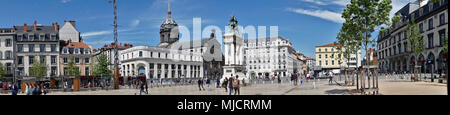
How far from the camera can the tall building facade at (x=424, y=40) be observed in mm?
46562

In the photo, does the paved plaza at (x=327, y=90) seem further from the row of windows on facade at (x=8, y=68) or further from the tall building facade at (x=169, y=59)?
the tall building facade at (x=169, y=59)

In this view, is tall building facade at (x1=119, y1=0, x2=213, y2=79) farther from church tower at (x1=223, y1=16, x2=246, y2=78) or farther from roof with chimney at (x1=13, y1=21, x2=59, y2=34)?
church tower at (x1=223, y1=16, x2=246, y2=78)

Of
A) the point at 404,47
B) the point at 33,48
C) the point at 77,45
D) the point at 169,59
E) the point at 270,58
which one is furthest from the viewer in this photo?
the point at 270,58

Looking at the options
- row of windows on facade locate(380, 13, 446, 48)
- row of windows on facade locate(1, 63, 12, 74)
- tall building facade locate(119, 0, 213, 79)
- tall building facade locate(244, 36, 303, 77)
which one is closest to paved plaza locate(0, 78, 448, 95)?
row of windows on facade locate(380, 13, 446, 48)

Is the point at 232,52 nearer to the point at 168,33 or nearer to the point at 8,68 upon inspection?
the point at 8,68

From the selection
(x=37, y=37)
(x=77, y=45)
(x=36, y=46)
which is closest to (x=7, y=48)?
(x=36, y=46)

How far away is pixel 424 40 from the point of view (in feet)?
167

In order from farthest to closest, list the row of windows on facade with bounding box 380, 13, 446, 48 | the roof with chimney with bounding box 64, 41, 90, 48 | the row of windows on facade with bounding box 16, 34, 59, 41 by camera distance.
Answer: the roof with chimney with bounding box 64, 41, 90, 48
the row of windows on facade with bounding box 16, 34, 59, 41
the row of windows on facade with bounding box 380, 13, 446, 48

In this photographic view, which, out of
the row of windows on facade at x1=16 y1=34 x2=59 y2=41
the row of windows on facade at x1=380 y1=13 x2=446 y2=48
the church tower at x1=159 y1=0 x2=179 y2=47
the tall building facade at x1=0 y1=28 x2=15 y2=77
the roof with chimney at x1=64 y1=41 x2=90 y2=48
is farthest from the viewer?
the church tower at x1=159 y1=0 x2=179 y2=47

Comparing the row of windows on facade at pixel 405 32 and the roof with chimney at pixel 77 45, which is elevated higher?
the row of windows on facade at pixel 405 32

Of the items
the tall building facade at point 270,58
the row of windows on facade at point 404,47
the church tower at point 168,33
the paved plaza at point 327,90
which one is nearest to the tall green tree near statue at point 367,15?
the paved plaza at point 327,90

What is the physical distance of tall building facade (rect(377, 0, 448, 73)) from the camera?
1833 inches

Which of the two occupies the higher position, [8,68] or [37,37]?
[37,37]
